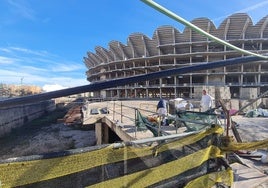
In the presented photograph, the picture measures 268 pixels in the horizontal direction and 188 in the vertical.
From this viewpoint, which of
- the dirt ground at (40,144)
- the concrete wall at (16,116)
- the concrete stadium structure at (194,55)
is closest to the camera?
the dirt ground at (40,144)

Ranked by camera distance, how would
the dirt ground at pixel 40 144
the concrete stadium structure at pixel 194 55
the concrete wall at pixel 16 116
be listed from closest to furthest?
1. the dirt ground at pixel 40 144
2. the concrete wall at pixel 16 116
3. the concrete stadium structure at pixel 194 55

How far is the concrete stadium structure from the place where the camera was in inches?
1836

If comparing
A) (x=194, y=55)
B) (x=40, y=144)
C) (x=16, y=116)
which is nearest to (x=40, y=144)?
(x=40, y=144)

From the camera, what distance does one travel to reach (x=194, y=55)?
49.1 m

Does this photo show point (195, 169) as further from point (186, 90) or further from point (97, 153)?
point (186, 90)

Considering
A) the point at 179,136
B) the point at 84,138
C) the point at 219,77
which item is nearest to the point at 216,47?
the point at 219,77

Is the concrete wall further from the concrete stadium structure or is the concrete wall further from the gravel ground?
the concrete stadium structure

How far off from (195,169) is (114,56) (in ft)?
192

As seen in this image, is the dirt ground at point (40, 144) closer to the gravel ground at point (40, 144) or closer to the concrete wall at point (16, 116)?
the gravel ground at point (40, 144)

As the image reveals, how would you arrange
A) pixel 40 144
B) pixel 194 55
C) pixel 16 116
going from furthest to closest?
pixel 194 55 < pixel 16 116 < pixel 40 144

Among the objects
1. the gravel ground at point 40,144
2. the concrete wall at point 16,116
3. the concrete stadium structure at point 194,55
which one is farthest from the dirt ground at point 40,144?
the concrete stadium structure at point 194,55

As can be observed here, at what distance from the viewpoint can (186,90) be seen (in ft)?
172

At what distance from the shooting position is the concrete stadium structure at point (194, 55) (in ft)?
153

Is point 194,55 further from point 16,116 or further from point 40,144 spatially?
point 40,144
